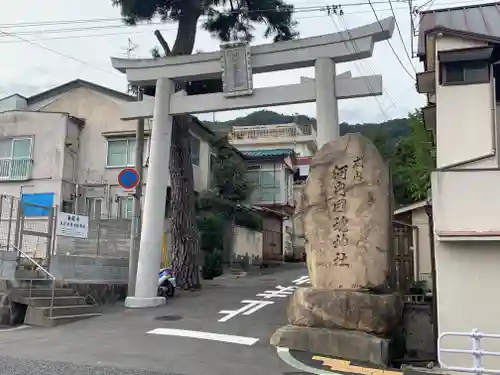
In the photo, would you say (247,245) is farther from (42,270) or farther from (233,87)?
(42,270)

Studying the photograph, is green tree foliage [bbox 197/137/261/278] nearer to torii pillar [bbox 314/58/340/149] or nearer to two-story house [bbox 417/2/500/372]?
torii pillar [bbox 314/58/340/149]

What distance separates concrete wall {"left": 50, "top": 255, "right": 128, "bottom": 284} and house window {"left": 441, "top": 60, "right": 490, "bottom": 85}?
34.3 ft

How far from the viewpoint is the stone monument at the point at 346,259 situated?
9.05 metres

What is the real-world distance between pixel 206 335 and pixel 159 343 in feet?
3.74

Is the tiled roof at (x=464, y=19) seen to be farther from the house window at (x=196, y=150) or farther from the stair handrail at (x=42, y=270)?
the house window at (x=196, y=150)

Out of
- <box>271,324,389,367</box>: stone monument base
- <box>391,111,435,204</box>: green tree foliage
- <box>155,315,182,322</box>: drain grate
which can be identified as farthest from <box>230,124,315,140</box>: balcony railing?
<box>271,324,389,367</box>: stone monument base

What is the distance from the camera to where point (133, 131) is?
81.6 feet

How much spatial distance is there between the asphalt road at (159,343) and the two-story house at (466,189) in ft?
11.7

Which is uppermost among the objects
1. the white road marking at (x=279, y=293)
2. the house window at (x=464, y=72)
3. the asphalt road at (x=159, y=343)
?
the house window at (x=464, y=72)

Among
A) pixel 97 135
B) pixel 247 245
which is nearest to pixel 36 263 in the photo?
pixel 97 135

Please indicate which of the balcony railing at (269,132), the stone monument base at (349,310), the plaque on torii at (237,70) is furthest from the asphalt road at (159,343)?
the balcony railing at (269,132)

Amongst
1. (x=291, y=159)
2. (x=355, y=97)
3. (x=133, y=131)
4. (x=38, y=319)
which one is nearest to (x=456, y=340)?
(x=355, y=97)

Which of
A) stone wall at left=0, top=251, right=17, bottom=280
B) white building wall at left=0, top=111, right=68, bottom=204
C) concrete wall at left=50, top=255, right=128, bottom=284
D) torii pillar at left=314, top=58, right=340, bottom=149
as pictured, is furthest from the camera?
white building wall at left=0, top=111, right=68, bottom=204

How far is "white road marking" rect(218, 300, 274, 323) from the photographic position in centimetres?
1250
